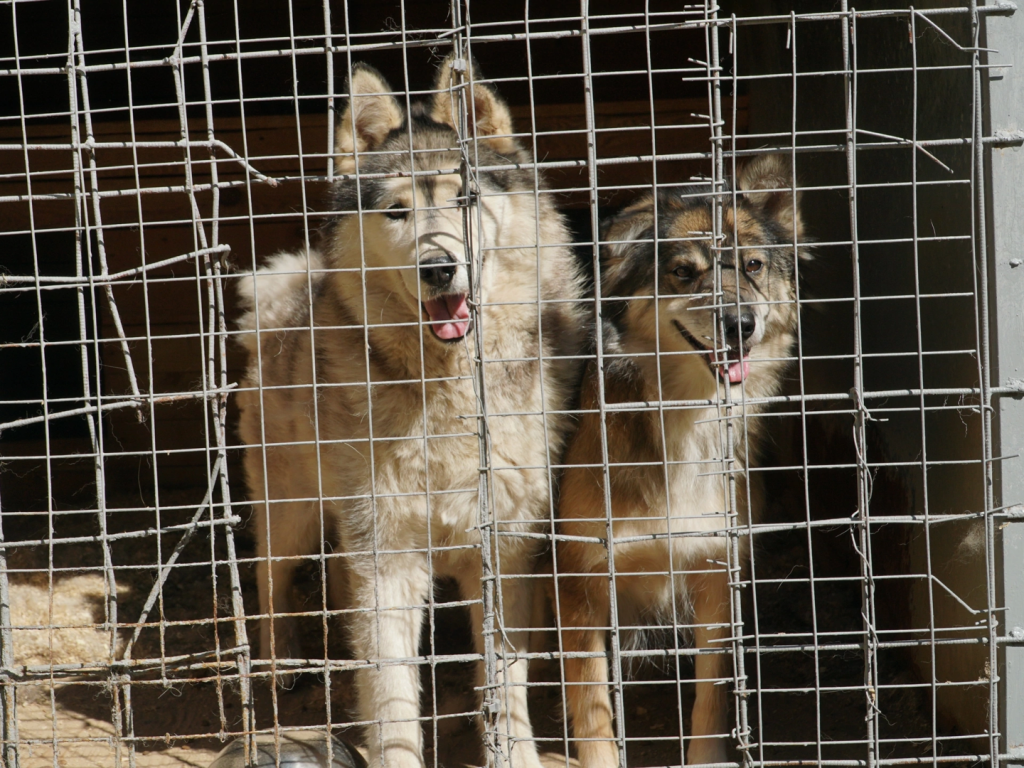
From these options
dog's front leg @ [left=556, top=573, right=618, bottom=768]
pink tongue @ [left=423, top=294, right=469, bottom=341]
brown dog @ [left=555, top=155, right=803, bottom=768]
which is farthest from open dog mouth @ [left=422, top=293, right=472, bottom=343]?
dog's front leg @ [left=556, top=573, right=618, bottom=768]

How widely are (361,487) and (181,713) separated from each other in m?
1.58

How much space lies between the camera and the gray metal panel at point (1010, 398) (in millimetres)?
2629

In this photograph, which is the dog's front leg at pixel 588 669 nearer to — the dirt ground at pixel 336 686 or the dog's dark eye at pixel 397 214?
the dirt ground at pixel 336 686

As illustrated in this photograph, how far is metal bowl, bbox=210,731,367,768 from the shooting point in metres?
2.85

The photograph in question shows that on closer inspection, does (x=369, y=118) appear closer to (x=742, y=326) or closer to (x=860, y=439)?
(x=742, y=326)

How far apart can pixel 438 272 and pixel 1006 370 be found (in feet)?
5.82

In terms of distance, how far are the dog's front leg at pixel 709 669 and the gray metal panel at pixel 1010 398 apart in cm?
90

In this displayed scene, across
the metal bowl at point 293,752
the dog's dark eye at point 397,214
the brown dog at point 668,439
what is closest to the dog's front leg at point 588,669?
the brown dog at point 668,439

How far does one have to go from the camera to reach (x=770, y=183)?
351 cm

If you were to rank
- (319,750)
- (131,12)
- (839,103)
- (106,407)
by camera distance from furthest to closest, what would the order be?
(131,12), (839,103), (319,750), (106,407)

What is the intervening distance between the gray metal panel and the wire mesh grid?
0.07ft

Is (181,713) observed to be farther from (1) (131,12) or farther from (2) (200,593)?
(1) (131,12)

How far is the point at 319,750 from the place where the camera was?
Answer: 2943 mm

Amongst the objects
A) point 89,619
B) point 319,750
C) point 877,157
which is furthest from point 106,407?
point 877,157
